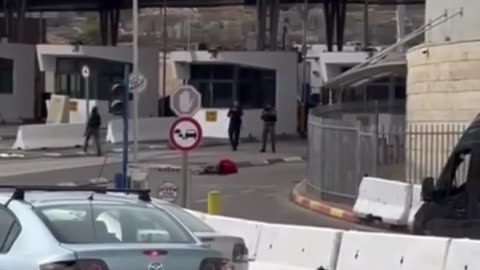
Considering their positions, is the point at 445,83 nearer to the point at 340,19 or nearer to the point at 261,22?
the point at 261,22

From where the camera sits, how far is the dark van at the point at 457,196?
17.6 metres

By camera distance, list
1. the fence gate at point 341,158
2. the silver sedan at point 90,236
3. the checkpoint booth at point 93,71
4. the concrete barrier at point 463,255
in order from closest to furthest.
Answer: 1. the silver sedan at point 90,236
2. the concrete barrier at point 463,255
3. the fence gate at point 341,158
4. the checkpoint booth at point 93,71

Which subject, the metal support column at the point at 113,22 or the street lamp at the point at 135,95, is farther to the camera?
the metal support column at the point at 113,22

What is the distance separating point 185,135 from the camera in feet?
74.1

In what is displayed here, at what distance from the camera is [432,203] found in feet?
59.7

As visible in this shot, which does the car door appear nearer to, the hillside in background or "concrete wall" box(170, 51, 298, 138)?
"concrete wall" box(170, 51, 298, 138)

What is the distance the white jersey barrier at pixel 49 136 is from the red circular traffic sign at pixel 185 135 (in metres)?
27.7

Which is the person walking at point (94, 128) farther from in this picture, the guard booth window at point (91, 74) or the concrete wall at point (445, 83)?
the guard booth window at point (91, 74)

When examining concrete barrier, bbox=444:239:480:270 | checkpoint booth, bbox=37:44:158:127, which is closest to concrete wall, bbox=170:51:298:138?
checkpoint booth, bbox=37:44:158:127

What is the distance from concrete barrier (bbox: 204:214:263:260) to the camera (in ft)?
58.1

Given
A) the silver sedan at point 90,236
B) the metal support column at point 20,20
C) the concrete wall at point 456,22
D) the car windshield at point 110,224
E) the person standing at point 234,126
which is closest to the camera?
the silver sedan at point 90,236

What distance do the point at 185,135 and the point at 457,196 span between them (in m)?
5.96

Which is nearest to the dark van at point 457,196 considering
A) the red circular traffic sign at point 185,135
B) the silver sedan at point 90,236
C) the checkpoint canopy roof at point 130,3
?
the red circular traffic sign at point 185,135

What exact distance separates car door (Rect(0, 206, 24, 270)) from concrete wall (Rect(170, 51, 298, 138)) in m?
48.2
